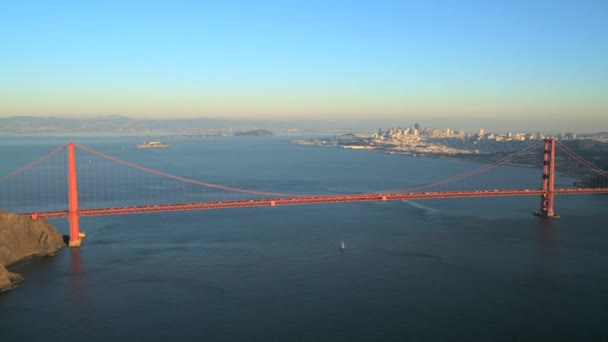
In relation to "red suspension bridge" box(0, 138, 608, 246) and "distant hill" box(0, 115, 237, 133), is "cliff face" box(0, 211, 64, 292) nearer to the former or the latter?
"red suspension bridge" box(0, 138, 608, 246)

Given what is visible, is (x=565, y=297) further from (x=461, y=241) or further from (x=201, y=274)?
(x=201, y=274)

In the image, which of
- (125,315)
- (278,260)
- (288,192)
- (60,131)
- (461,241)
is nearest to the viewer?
(125,315)

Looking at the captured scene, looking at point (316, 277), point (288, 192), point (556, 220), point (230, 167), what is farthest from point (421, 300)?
point (230, 167)

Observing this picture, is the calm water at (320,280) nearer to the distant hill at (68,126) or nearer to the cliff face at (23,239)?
the cliff face at (23,239)

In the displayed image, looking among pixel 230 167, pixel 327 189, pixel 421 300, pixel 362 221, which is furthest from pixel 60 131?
pixel 421 300

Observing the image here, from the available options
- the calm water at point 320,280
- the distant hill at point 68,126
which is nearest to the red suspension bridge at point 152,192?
the calm water at point 320,280

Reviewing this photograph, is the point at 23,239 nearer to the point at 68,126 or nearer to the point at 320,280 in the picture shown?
the point at 320,280

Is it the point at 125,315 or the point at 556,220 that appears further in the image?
the point at 556,220

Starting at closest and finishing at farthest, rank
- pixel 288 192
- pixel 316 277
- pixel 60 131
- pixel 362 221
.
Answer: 1. pixel 316 277
2. pixel 362 221
3. pixel 288 192
4. pixel 60 131
